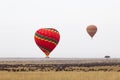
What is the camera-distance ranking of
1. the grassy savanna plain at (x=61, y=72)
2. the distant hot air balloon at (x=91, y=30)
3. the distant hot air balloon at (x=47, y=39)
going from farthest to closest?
the distant hot air balloon at (x=91, y=30) → the distant hot air balloon at (x=47, y=39) → the grassy savanna plain at (x=61, y=72)

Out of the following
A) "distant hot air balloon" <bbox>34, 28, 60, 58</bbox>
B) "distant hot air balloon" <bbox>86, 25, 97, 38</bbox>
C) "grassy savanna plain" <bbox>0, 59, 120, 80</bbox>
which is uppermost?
"distant hot air balloon" <bbox>86, 25, 97, 38</bbox>

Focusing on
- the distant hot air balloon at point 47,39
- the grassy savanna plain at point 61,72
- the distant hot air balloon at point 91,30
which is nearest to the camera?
the grassy savanna plain at point 61,72

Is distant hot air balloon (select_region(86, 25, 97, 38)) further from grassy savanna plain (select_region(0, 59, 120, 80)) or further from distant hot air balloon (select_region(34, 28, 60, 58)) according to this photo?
distant hot air balloon (select_region(34, 28, 60, 58))

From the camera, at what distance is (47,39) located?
72.8 meters

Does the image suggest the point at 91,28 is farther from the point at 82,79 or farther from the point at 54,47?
the point at 82,79

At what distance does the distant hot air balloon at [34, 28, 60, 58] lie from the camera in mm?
72500

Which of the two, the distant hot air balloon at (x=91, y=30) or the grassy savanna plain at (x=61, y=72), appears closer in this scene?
the grassy savanna plain at (x=61, y=72)

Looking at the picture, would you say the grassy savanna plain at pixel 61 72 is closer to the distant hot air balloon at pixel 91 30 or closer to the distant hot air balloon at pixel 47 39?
the distant hot air balloon at pixel 47 39

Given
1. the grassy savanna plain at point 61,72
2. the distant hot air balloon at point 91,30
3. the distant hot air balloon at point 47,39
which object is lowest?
the grassy savanna plain at point 61,72

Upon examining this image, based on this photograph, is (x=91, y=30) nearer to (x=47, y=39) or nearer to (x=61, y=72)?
(x=47, y=39)

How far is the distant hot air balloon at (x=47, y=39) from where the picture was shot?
72500 mm

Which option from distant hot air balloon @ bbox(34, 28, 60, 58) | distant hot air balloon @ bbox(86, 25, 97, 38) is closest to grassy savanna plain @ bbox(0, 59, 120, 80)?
distant hot air balloon @ bbox(34, 28, 60, 58)

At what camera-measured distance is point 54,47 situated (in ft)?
244

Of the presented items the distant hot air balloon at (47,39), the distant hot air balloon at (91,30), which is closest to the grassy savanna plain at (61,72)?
the distant hot air balloon at (47,39)
